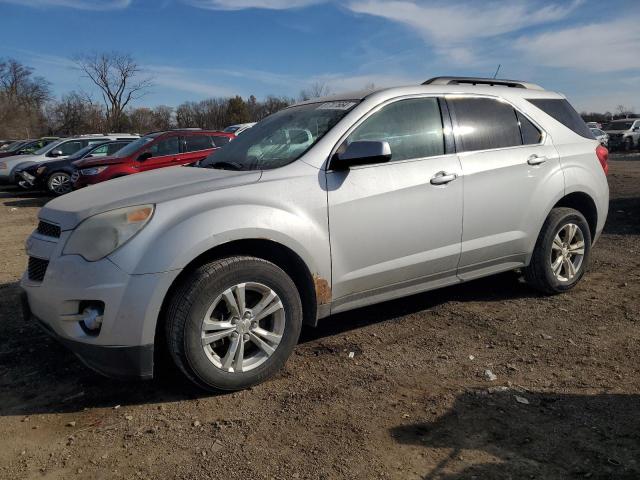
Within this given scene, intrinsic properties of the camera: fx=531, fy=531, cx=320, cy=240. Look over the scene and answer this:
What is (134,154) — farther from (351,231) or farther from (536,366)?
(536,366)

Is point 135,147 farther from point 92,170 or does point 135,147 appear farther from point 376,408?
point 376,408

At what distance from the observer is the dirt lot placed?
2.53 m

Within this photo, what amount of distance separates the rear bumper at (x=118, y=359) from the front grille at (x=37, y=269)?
17.4 inches

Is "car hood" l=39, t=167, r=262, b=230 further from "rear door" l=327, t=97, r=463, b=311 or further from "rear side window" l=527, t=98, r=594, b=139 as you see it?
"rear side window" l=527, t=98, r=594, b=139

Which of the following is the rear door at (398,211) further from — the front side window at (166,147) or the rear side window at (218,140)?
the rear side window at (218,140)

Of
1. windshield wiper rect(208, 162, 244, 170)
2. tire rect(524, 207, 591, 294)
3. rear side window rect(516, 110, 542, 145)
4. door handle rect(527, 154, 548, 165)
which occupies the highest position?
rear side window rect(516, 110, 542, 145)

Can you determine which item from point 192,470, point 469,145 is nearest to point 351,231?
point 469,145

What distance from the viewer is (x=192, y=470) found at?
2.51 meters

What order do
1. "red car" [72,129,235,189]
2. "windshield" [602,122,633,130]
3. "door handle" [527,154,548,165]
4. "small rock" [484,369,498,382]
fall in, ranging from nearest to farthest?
"small rock" [484,369,498,382] → "door handle" [527,154,548,165] → "red car" [72,129,235,189] → "windshield" [602,122,633,130]

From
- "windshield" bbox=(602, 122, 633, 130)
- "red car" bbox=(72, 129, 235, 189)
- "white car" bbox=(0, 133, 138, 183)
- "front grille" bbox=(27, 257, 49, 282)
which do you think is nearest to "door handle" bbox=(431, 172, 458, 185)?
"front grille" bbox=(27, 257, 49, 282)

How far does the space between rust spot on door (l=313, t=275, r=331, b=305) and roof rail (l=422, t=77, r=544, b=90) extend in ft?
6.52

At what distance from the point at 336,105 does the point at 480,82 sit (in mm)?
1528

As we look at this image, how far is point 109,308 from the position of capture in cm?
283

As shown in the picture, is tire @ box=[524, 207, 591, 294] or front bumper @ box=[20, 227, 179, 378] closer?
front bumper @ box=[20, 227, 179, 378]
